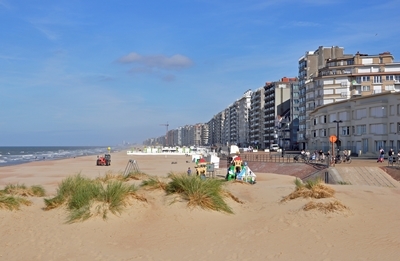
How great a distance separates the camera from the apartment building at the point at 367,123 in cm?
4619

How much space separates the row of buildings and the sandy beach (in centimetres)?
3892

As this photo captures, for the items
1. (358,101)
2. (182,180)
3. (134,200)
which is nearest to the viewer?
(134,200)

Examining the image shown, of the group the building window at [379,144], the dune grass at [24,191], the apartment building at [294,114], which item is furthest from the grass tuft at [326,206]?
the apartment building at [294,114]

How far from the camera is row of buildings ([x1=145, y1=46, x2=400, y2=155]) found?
4859 centimetres

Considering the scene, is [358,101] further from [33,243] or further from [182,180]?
[33,243]

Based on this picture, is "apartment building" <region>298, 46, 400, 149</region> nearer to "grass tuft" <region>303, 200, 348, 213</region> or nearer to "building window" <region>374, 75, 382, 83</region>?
"building window" <region>374, 75, 382, 83</region>

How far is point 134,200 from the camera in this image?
11.2 metres

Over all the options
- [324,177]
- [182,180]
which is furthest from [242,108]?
[182,180]

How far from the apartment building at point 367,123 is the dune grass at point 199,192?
34498mm

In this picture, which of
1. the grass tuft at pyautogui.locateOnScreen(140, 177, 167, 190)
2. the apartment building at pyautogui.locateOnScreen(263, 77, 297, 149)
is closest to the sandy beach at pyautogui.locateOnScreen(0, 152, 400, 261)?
the grass tuft at pyautogui.locateOnScreen(140, 177, 167, 190)

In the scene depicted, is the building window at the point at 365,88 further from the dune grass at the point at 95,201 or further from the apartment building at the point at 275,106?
the dune grass at the point at 95,201

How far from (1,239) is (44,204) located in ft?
10.3

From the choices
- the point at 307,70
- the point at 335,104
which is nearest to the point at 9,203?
the point at 335,104

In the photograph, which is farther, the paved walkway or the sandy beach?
the paved walkway
